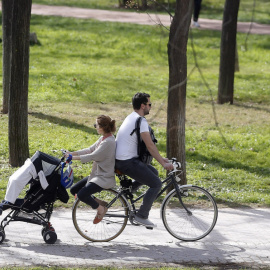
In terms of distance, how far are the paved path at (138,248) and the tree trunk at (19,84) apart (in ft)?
8.07

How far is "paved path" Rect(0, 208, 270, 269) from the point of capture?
21.5 feet

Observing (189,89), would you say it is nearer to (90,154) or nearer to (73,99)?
(73,99)

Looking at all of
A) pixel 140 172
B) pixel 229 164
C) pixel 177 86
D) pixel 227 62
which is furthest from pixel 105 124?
pixel 227 62

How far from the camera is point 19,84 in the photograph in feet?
32.9

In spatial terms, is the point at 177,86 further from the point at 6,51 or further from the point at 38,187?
the point at 6,51

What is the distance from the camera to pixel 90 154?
22.5ft

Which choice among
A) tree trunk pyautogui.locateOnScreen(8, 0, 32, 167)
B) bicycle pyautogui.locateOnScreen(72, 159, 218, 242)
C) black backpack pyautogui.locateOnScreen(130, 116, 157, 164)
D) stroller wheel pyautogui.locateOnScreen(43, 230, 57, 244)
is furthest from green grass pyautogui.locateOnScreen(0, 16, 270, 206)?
stroller wheel pyautogui.locateOnScreen(43, 230, 57, 244)

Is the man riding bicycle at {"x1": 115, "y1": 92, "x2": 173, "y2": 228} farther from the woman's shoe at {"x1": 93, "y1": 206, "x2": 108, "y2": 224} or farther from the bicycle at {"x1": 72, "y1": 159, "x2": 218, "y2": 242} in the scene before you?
the woman's shoe at {"x1": 93, "y1": 206, "x2": 108, "y2": 224}

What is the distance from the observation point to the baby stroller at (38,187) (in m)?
6.80

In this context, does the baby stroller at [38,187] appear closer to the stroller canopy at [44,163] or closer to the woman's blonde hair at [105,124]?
the stroller canopy at [44,163]

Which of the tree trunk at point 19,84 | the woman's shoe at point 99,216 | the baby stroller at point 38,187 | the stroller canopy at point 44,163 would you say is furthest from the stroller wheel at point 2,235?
the tree trunk at point 19,84

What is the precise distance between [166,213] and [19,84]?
3.86 meters

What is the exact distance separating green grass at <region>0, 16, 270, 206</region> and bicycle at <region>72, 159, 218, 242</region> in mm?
1006

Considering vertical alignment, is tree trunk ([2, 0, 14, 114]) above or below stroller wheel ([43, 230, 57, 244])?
above
